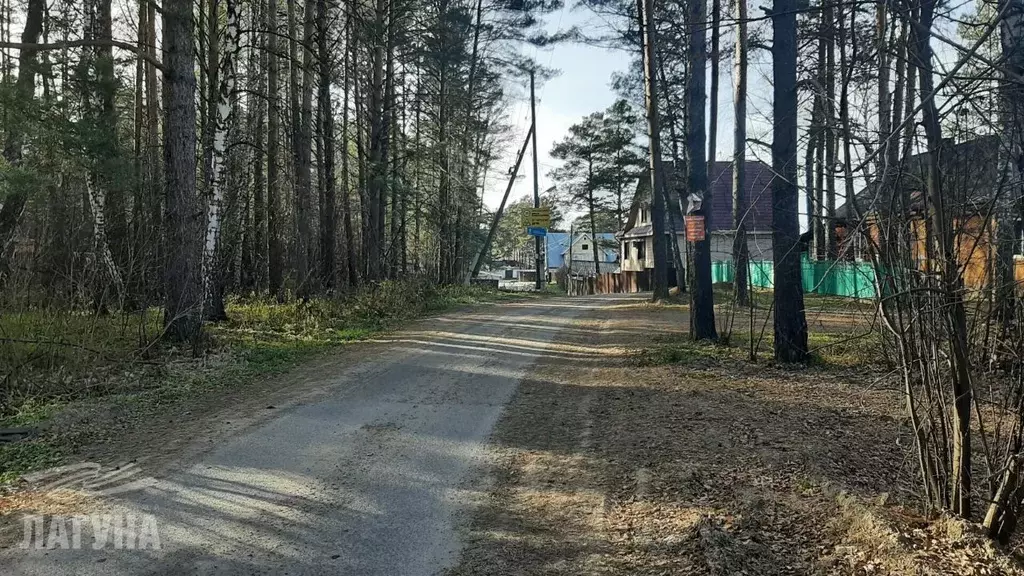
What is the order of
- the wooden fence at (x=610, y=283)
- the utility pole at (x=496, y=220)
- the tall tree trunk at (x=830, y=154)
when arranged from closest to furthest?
the tall tree trunk at (x=830, y=154) < the utility pole at (x=496, y=220) < the wooden fence at (x=610, y=283)

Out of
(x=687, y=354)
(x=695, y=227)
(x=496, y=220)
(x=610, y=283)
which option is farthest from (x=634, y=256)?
(x=687, y=354)

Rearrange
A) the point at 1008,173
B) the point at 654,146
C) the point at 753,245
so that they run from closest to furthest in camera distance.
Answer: the point at 1008,173 < the point at 753,245 < the point at 654,146

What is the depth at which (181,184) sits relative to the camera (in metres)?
10.0

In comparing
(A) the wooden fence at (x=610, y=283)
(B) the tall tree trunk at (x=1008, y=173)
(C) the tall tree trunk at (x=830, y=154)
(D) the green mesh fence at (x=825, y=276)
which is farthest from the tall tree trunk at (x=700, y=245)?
(A) the wooden fence at (x=610, y=283)

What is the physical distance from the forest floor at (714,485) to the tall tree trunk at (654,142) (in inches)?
272

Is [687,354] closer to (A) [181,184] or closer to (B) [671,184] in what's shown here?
(A) [181,184]

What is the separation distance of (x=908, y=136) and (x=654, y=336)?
9830 millimetres

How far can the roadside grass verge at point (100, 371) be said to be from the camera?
19.6 feet

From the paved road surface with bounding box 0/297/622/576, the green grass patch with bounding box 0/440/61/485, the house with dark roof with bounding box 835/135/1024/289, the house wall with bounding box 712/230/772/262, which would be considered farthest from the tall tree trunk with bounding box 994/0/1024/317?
the green grass patch with bounding box 0/440/61/485
